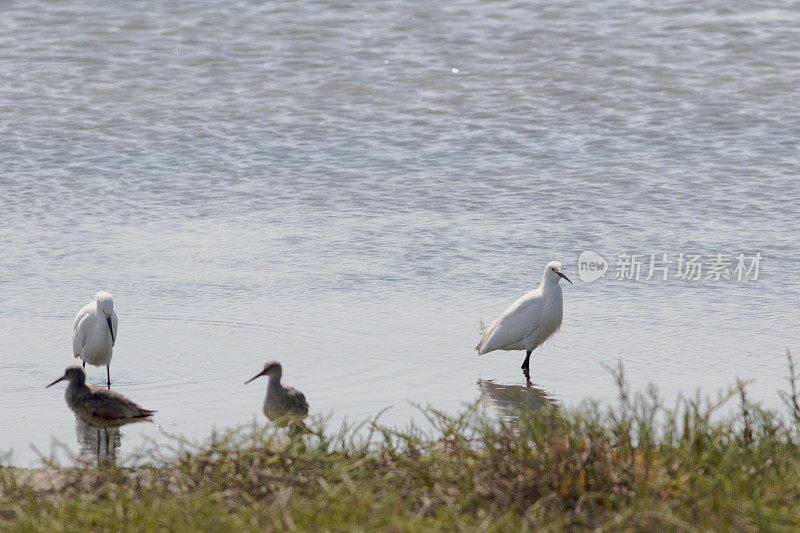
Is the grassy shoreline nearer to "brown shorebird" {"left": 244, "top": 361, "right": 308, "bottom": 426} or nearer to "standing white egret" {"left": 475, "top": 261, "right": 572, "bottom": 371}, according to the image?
"brown shorebird" {"left": 244, "top": 361, "right": 308, "bottom": 426}

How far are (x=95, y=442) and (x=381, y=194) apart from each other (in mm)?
6972

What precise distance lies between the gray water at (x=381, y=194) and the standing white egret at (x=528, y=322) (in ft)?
0.60

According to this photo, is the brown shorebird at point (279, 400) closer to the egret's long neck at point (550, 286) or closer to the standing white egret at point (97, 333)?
the standing white egret at point (97, 333)

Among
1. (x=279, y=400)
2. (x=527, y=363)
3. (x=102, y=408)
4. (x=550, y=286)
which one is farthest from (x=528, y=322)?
(x=102, y=408)

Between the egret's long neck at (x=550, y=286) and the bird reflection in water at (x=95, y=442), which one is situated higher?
the egret's long neck at (x=550, y=286)

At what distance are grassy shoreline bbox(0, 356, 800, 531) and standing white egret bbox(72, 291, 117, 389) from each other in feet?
9.52

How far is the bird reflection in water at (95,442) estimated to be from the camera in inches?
257

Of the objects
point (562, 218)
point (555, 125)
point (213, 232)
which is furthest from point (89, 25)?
point (562, 218)

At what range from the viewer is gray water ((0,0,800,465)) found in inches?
324

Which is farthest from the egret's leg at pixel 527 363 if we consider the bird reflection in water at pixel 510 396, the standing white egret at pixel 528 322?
the bird reflection in water at pixel 510 396

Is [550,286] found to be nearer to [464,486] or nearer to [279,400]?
[279,400]

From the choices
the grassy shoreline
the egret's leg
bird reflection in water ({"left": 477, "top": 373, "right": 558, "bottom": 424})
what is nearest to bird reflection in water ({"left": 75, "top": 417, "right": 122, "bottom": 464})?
the grassy shoreline

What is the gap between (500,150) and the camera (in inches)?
600

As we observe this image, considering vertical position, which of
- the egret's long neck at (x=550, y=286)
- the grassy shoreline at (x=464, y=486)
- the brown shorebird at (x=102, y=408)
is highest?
the grassy shoreline at (x=464, y=486)
